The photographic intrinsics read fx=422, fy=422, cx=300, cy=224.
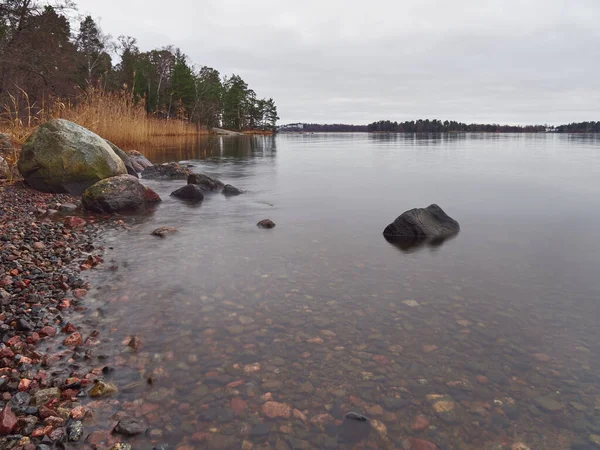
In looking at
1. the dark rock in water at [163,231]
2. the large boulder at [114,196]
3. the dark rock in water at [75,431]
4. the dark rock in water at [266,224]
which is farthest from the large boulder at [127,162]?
the dark rock in water at [75,431]

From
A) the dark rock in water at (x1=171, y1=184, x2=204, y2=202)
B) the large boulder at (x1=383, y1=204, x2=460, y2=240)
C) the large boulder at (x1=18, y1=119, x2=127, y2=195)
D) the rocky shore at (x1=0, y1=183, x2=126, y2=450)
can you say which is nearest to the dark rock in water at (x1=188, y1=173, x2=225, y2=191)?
the dark rock in water at (x1=171, y1=184, x2=204, y2=202)

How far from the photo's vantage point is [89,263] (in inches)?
232

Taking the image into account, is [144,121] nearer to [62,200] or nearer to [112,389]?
[62,200]

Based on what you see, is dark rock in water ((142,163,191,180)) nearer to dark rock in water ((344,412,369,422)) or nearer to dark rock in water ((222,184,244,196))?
dark rock in water ((222,184,244,196))

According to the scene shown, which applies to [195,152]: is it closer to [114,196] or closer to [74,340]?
[114,196]

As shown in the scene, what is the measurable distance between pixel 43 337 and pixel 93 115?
16.5 meters

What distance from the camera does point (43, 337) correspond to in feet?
12.8

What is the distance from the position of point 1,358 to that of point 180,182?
39.5 ft

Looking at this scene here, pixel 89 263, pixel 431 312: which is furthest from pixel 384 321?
pixel 89 263

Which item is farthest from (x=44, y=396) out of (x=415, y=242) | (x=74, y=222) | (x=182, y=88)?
(x=182, y=88)

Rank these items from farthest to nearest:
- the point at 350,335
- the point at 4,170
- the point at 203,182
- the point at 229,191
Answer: the point at 203,182, the point at 229,191, the point at 4,170, the point at 350,335

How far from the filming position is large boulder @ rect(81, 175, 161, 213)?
9352mm

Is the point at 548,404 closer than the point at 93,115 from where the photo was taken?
Yes

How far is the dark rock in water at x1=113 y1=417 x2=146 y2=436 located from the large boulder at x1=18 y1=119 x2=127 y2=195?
31.2 feet
